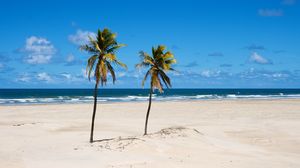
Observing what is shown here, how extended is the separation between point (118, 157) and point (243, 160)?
6109 millimetres

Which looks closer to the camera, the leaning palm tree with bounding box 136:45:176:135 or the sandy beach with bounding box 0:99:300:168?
the sandy beach with bounding box 0:99:300:168

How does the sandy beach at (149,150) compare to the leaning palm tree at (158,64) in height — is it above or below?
below

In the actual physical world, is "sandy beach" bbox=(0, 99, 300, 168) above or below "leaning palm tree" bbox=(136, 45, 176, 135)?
below

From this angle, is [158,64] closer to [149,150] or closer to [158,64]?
[158,64]

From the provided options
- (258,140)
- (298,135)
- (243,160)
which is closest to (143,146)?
(243,160)

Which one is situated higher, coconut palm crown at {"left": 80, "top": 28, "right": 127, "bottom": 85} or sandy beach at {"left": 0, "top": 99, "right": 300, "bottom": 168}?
coconut palm crown at {"left": 80, "top": 28, "right": 127, "bottom": 85}

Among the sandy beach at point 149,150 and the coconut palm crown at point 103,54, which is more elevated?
the coconut palm crown at point 103,54

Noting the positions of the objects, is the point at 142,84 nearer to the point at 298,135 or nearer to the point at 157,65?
the point at 157,65

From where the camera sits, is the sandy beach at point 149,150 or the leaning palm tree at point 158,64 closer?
the sandy beach at point 149,150

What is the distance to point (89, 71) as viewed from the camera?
20.7 m

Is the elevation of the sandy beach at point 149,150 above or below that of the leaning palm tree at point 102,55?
below

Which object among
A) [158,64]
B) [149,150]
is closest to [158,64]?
[158,64]

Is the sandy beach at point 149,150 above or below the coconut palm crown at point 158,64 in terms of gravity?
below

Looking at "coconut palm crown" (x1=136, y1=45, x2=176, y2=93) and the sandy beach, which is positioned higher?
"coconut palm crown" (x1=136, y1=45, x2=176, y2=93)
